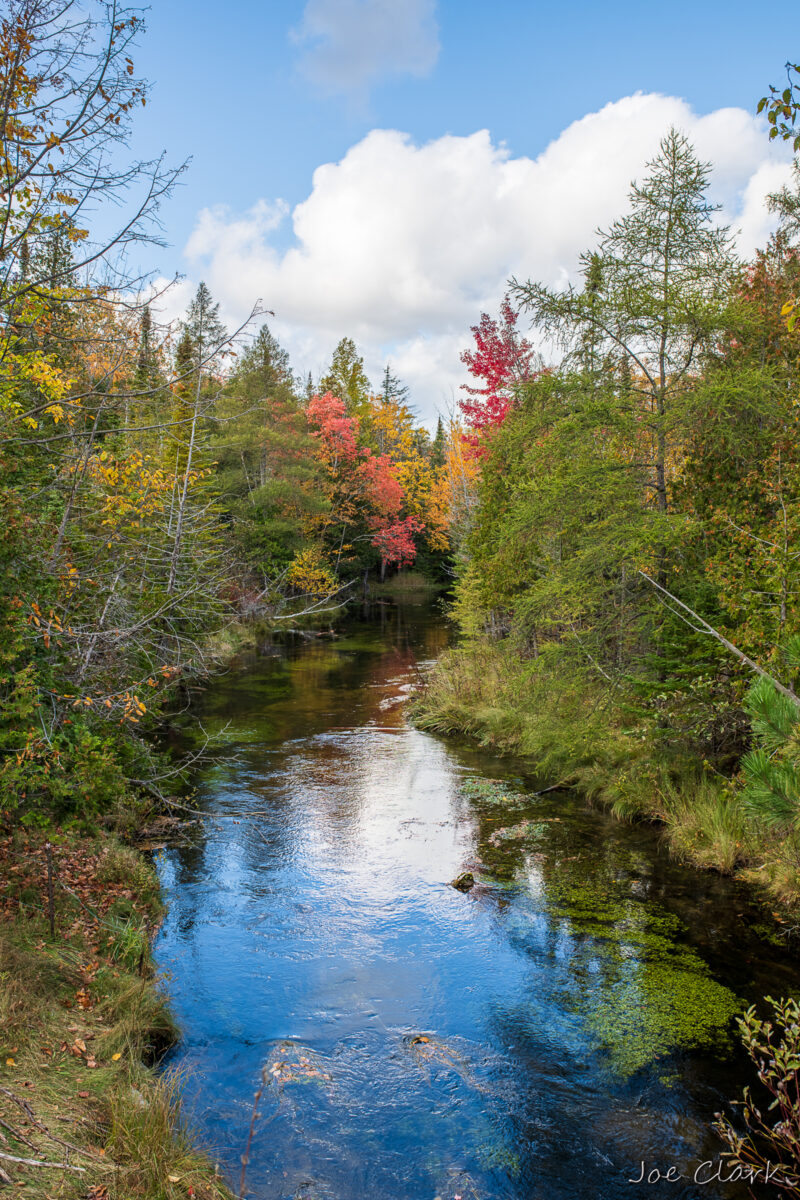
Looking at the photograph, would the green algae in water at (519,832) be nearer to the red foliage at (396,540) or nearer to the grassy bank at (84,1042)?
the grassy bank at (84,1042)

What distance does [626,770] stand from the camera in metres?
10.6

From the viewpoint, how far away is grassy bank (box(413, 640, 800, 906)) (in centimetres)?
807

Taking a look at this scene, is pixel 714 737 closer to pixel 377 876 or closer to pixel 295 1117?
pixel 377 876

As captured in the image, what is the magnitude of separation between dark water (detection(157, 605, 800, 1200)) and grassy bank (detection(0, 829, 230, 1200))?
487mm

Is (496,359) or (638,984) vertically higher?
(496,359)

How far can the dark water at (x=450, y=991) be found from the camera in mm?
4480

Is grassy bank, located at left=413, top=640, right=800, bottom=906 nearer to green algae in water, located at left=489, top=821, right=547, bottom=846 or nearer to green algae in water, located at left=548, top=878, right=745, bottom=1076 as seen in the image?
green algae in water, located at left=489, top=821, right=547, bottom=846

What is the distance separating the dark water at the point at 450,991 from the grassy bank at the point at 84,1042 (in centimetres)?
49

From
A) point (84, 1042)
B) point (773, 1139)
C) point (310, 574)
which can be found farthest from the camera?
point (310, 574)

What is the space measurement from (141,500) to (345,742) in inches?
326

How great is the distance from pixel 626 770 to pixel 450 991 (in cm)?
528

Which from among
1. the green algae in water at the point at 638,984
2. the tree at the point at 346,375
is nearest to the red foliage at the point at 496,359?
the green algae in water at the point at 638,984

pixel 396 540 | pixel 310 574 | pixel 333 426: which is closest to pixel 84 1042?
pixel 310 574

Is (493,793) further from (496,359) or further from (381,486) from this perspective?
(381,486)
